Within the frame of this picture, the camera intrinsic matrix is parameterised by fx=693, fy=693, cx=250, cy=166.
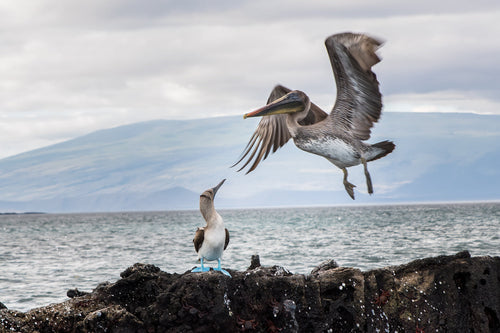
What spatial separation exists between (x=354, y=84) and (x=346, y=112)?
0.25 meters

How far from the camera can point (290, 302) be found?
798cm

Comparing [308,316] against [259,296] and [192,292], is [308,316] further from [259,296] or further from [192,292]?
[192,292]

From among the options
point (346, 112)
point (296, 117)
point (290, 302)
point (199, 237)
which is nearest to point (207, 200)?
point (199, 237)

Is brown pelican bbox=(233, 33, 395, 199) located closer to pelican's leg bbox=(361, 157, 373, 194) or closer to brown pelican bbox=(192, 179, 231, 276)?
pelican's leg bbox=(361, 157, 373, 194)

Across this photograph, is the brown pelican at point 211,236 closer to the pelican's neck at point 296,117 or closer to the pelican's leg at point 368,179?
the pelican's neck at point 296,117

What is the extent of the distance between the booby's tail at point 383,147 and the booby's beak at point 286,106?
2.35 ft

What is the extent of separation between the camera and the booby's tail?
5.91m

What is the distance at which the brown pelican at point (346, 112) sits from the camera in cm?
575

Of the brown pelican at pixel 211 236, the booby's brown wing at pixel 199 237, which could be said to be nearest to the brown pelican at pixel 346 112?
the brown pelican at pixel 211 236

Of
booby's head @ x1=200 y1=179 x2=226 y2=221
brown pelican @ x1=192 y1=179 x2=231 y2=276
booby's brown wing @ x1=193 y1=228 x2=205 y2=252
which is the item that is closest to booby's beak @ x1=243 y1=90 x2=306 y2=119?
booby's head @ x1=200 y1=179 x2=226 y2=221

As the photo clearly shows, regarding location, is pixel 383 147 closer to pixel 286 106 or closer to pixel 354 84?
pixel 354 84

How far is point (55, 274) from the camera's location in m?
29.1

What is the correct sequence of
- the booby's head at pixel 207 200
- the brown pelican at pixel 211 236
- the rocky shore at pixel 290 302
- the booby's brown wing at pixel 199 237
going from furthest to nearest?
the booby's brown wing at pixel 199 237 → the brown pelican at pixel 211 236 → the booby's head at pixel 207 200 → the rocky shore at pixel 290 302

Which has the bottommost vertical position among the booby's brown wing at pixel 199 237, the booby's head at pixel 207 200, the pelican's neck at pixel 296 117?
the booby's brown wing at pixel 199 237
